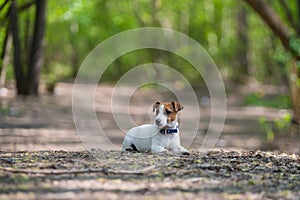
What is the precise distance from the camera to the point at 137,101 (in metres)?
25.8

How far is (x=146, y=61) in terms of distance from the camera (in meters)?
35.1

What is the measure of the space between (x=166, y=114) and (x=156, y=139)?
1.35 ft

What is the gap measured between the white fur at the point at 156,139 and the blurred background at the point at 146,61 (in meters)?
3.45

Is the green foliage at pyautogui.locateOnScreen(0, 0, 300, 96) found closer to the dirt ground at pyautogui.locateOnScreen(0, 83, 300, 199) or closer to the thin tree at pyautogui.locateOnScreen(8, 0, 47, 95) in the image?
the thin tree at pyautogui.locateOnScreen(8, 0, 47, 95)

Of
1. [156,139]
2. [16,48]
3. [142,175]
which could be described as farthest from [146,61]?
[142,175]

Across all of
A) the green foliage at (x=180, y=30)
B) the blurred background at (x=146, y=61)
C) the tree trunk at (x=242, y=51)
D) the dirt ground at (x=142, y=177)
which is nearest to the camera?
the dirt ground at (x=142, y=177)

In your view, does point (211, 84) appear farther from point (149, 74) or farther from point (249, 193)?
point (249, 193)

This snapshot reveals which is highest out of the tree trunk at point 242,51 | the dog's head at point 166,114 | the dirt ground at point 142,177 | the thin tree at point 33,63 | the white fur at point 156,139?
the tree trunk at point 242,51

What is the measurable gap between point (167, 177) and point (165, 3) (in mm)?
28488

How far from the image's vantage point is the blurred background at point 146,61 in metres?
15.9

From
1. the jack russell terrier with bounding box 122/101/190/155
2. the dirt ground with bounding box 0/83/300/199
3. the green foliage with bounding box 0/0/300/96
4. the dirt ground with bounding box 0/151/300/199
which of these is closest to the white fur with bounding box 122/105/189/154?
the jack russell terrier with bounding box 122/101/190/155

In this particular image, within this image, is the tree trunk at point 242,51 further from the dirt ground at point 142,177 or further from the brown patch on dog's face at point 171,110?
the dirt ground at point 142,177

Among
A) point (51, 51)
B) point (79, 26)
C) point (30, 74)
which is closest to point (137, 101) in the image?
point (30, 74)

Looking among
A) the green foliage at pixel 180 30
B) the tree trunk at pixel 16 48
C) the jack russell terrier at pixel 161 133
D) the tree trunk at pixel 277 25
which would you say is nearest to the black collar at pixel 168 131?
the jack russell terrier at pixel 161 133
